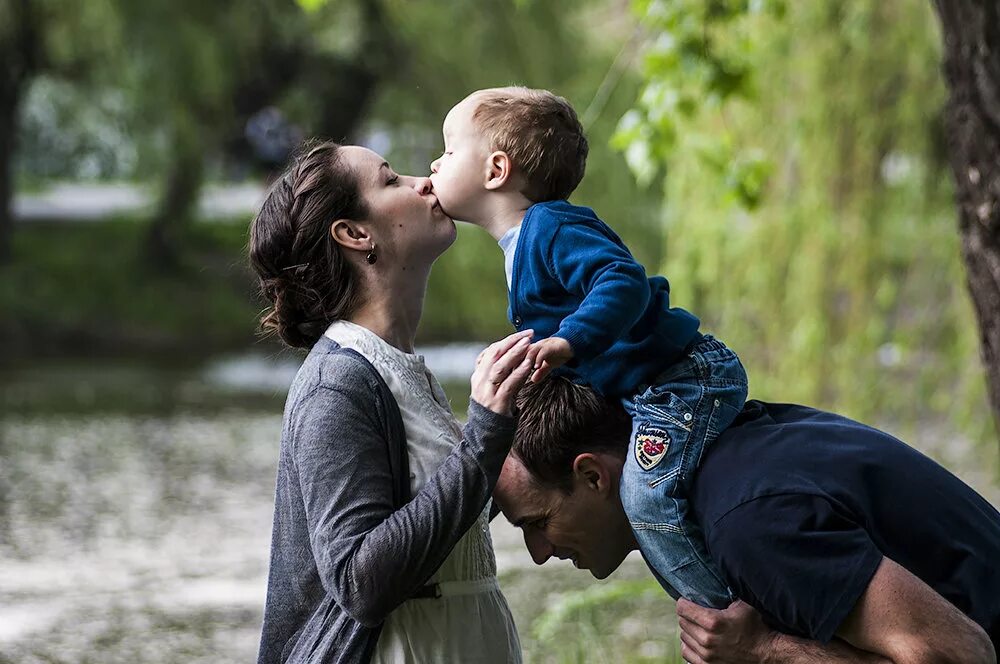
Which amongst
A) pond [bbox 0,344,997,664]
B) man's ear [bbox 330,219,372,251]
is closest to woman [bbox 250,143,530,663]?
man's ear [bbox 330,219,372,251]

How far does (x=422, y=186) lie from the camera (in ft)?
6.01

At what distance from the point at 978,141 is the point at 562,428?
1.35m

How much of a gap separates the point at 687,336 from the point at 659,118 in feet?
7.04

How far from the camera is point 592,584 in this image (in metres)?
5.84

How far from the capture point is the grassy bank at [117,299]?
13.8 meters

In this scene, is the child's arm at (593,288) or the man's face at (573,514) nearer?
the child's arm at (593,288)

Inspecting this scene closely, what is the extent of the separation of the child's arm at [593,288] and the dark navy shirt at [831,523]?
0.21 meters

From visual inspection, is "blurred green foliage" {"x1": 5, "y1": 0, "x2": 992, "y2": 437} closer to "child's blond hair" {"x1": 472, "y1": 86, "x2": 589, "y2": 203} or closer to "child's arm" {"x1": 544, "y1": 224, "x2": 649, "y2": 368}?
"child's blond hair" {"x1": 472, "y1": 86, "x2": 589, "y2": 203}

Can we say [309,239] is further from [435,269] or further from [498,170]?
[435,269]

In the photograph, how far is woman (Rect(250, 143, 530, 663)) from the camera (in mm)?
1604

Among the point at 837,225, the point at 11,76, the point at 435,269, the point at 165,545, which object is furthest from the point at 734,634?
the point at 11,76

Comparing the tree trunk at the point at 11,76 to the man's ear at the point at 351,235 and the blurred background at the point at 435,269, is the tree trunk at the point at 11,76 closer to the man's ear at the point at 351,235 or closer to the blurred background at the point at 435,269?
the blurred background at the point at 435,269

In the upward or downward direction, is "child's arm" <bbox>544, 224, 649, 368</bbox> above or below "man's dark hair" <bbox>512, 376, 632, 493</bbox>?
above

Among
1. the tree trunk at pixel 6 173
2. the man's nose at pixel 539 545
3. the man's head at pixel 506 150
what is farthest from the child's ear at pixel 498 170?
the tree trunk at pixel 6 173
